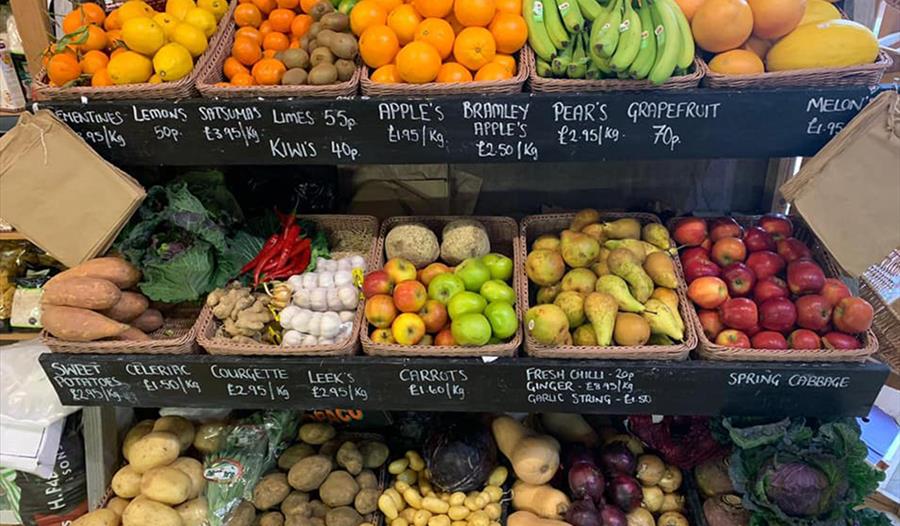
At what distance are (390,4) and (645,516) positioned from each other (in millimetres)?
1787

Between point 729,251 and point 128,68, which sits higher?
point 128,68

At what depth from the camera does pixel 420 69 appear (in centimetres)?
158

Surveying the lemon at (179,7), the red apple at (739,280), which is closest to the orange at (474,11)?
the lemon at (179,7)

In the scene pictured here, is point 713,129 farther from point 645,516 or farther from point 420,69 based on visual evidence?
point 645,516

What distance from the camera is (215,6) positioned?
6.01 ft

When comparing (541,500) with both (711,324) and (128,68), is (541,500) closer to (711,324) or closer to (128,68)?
(711,324)

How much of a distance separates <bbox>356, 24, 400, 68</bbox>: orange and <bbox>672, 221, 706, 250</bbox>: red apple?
1.05m

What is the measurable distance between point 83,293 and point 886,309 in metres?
2.62

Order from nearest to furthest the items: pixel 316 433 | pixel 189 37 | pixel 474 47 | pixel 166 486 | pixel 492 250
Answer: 1. pixel 474 47
2. pixel 189 37
3. pixel 166 486
4. pixel 492 250
5. pixel 316 433

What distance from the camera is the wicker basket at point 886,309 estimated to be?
2.23 meters

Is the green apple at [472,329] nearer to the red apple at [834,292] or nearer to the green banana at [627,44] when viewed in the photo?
the green banana at [627,44]

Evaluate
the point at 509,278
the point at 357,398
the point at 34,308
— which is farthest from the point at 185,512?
the point at 509,278

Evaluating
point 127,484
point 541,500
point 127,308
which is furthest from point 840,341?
point 127,484

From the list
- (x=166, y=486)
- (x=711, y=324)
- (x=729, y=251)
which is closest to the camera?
(x=711, y=324)
